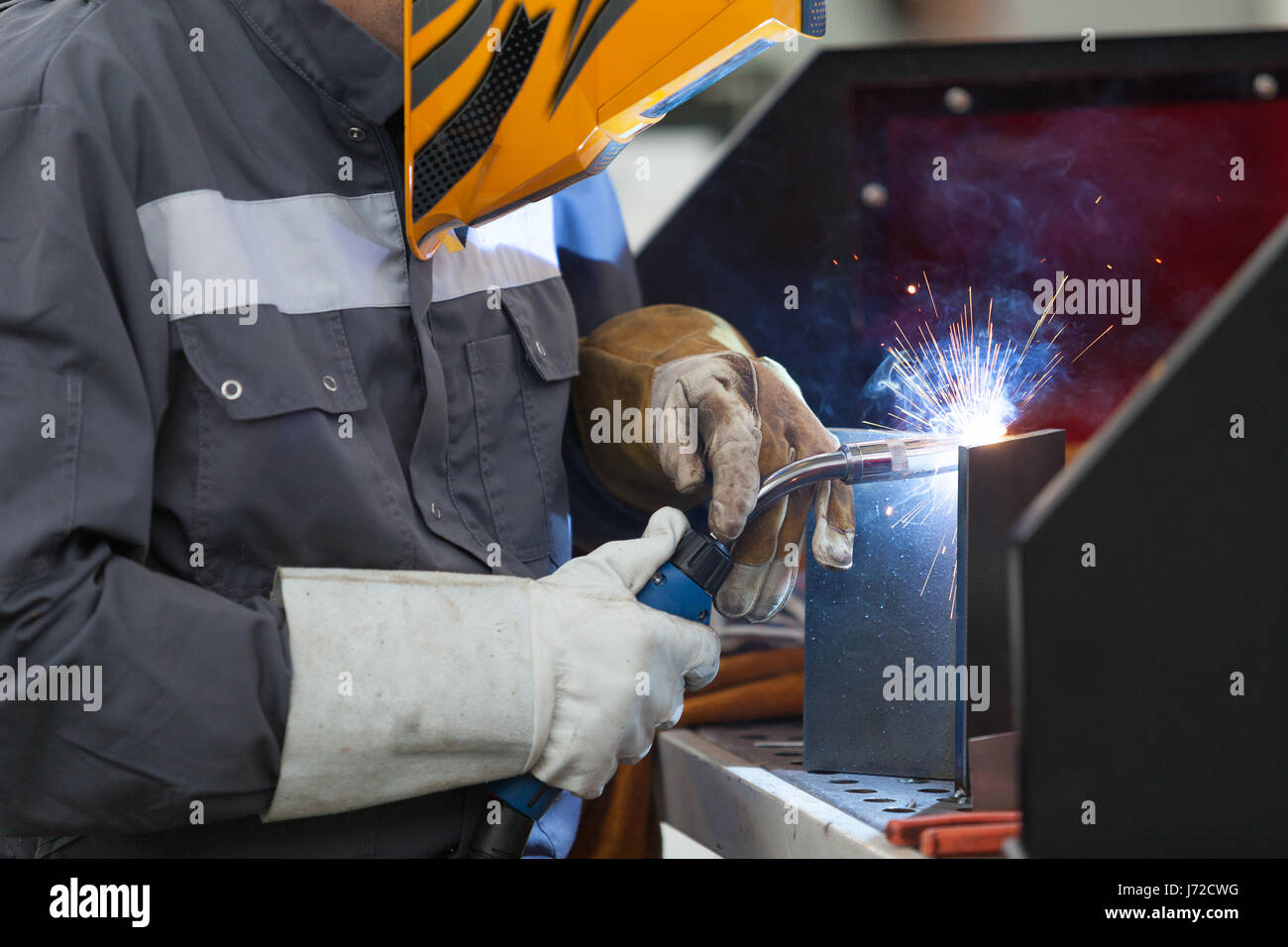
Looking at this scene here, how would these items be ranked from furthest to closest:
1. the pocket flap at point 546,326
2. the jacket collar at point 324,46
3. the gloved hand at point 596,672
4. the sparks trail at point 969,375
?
1. the pocket flap at point 546,326
2. the sparks trail at point 969,375
3. the jacket collar at point 324,46
4. the gloved hand at point 596,672

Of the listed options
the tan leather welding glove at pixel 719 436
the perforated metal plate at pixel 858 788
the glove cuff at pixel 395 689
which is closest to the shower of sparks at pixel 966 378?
the tan leather welding glove at pixel 719 436

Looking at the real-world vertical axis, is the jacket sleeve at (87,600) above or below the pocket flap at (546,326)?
below

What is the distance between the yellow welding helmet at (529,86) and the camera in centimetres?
94

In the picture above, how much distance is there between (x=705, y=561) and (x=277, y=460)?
1.33 feet

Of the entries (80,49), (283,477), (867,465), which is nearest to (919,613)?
(867,465)

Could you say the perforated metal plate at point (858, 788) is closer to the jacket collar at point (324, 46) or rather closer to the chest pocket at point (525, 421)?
the chest pocket at point (525, 421)

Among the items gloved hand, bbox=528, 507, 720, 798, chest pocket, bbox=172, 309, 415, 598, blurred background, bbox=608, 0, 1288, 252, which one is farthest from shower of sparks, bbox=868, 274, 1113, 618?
blurred background, bbox=608, 0, 1288, 252

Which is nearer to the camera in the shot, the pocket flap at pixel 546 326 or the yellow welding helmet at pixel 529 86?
the yellow welding helmet at pixel 529 86

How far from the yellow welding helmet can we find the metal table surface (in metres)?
0.61

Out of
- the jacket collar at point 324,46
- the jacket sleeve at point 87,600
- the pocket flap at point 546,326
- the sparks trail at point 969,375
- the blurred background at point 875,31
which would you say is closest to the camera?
the jacket sleeve at point 87,600

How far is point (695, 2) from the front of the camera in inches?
35.9

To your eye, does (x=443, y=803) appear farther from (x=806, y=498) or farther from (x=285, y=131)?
(x=285, y=131)
